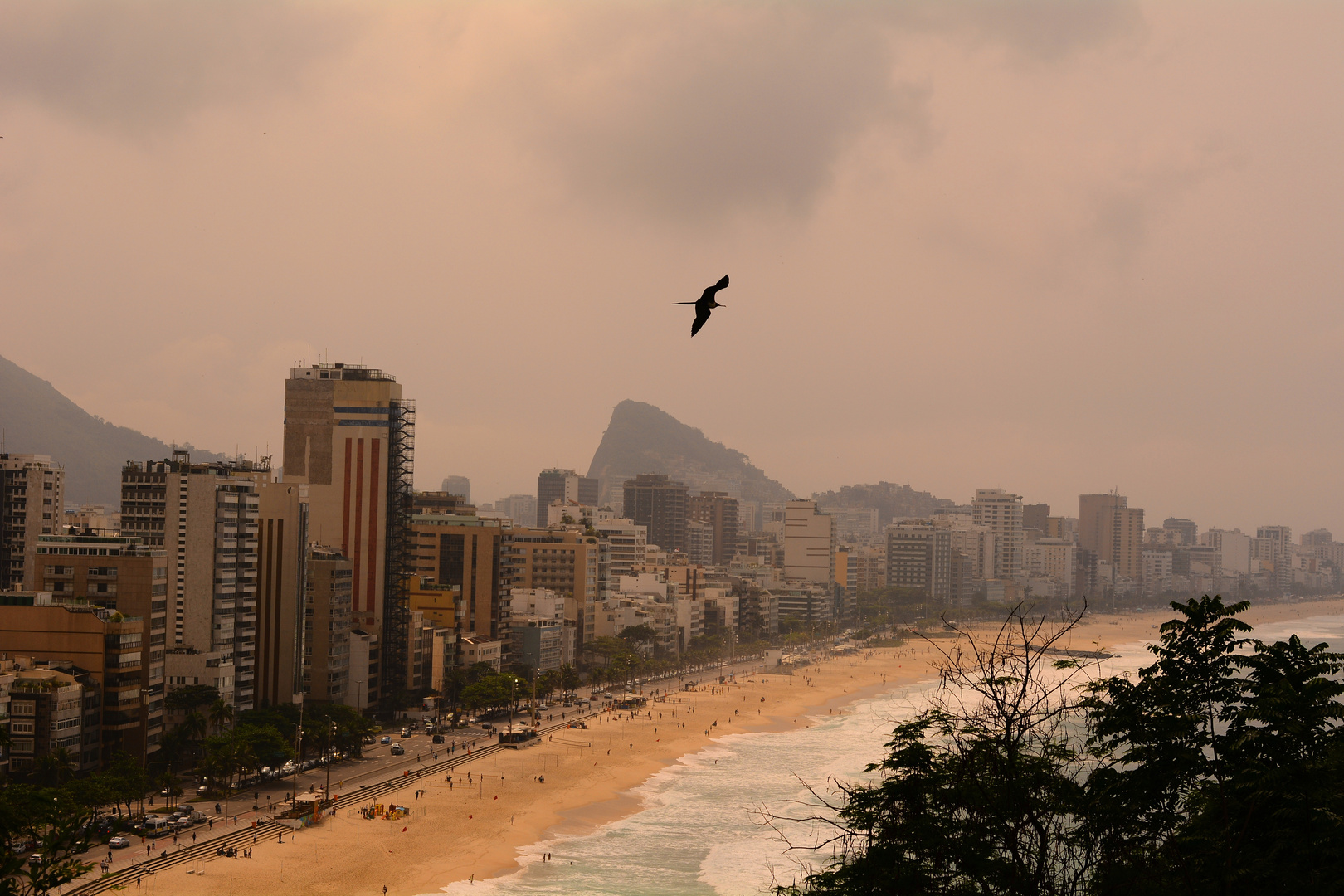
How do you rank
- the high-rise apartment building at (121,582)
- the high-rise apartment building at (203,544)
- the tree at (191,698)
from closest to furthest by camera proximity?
the high-rise apartment building at (121,582), the tree at (191,698), the high-rise apartment building at (203,544)

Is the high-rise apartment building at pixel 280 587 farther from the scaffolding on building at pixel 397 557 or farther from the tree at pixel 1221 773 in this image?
the tree at pixel 1221 773

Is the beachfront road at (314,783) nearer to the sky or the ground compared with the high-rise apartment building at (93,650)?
nearer to the ground

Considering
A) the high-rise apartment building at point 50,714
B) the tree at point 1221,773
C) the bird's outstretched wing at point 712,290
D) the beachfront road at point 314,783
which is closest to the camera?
the bird's outstretched wing at point 712,290

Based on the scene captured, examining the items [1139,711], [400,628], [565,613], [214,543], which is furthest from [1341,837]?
[565,613]

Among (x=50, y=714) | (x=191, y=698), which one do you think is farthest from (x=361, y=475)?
(x=50, y=714)

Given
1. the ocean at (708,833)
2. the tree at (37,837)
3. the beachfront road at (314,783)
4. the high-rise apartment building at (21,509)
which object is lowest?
the ocean at (708,833)

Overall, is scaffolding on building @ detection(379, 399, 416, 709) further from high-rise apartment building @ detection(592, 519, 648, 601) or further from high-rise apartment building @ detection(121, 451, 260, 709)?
high-rise apartment building @ detection(592, 519, 648, 601)

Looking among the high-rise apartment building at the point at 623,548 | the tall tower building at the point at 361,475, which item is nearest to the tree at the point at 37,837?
the tall tower building at the point at 361,475

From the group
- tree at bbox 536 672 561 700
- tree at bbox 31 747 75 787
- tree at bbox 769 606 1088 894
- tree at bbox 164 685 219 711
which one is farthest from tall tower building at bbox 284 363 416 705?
tree at bbox 769 606 1088 894
